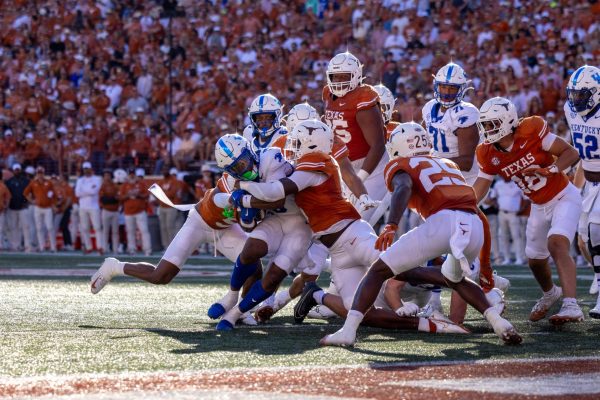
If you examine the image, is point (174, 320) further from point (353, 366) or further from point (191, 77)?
point (191, 77)

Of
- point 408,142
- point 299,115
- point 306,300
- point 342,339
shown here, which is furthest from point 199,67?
point 342,339

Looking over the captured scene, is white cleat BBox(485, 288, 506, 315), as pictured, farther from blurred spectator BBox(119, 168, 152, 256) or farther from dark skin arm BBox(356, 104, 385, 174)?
blurred spectator BBox(119, 168, 152, 256)

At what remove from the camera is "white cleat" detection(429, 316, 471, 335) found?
23.5 feet

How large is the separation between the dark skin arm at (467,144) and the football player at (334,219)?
6.18ft

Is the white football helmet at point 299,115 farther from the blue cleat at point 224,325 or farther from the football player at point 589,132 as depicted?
the football player at point 589,132

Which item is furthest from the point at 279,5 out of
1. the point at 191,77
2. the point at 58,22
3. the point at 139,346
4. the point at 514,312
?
the point at 139,346

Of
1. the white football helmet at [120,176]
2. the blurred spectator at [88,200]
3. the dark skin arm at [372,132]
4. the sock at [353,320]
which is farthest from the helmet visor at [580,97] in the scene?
the blurred spectator at [88,200]

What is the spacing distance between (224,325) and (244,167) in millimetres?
1087

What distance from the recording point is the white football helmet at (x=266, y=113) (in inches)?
332

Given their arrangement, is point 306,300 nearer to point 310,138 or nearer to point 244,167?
point 244,167

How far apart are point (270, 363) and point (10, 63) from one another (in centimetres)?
2010

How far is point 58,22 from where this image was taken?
83.5 ft

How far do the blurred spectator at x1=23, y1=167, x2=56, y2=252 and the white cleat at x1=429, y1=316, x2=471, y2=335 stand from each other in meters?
14.0

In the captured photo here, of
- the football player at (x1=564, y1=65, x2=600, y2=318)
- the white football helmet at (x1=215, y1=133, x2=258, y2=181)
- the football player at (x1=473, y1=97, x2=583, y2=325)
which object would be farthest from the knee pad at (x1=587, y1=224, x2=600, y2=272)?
the white football helmet at (x1=215, y1=133, x2=258, y2=181)
